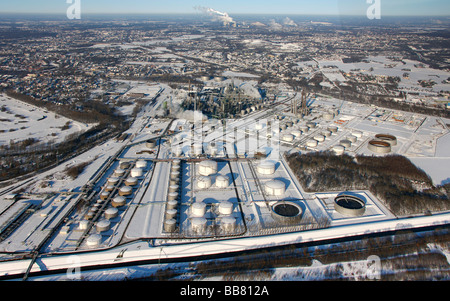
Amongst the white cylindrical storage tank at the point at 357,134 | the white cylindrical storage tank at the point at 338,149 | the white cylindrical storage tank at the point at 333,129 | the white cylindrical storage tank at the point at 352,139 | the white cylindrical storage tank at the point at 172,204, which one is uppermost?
the white cylindrical storage tank at the point at 333,129

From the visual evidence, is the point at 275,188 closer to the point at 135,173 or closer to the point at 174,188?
the point at 174,188

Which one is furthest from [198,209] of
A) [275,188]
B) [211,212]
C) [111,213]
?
[275,188]

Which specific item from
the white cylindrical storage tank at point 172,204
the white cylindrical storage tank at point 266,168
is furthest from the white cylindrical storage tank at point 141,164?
the white cylindrical storage tank at point 266,168

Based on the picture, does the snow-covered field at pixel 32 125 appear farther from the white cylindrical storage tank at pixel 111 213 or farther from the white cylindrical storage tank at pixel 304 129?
the white cylindrical storage tank at pixel 304 129

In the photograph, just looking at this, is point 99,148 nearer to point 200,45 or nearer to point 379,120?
point 379,120

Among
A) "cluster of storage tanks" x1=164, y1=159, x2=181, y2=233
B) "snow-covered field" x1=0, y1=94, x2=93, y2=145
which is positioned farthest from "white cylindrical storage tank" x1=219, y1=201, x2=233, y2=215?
"snow-covered field" x1=0, y1=94, x2=93, y2=145

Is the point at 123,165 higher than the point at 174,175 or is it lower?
higher
